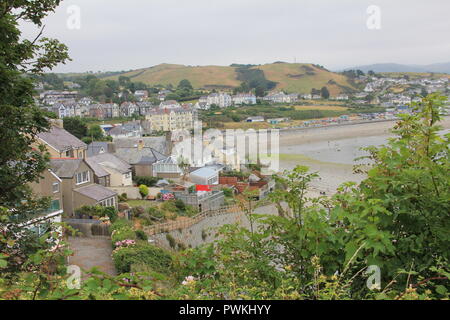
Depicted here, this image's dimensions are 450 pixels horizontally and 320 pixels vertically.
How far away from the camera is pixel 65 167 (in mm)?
27547

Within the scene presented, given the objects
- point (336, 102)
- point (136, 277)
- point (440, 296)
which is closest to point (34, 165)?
point (136, 277)

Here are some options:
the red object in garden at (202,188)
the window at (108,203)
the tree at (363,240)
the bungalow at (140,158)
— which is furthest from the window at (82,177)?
the tree at (363,240)

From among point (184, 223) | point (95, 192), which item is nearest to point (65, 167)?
point (95, 192)

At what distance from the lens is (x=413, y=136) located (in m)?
4.22

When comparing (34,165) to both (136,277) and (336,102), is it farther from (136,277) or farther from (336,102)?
(336,102)

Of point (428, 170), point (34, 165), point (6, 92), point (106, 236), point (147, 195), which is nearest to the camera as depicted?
point (428, 170)

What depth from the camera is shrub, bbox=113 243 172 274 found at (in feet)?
47.7

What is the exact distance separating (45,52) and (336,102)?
176 meters

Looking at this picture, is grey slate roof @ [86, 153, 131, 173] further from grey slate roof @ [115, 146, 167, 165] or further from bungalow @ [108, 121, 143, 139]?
A: bungalow @ [108, 121, 143, 139]

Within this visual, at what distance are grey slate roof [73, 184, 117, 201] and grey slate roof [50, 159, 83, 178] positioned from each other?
1.24 metres

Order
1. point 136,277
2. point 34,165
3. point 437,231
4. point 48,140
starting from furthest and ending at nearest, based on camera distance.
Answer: point 48,140 → point 34,165 → point 437,231 → point 136,277

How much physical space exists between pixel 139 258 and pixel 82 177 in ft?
48.2

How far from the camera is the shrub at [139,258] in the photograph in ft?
47.7

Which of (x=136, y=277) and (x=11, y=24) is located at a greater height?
(x=11, y=24)
